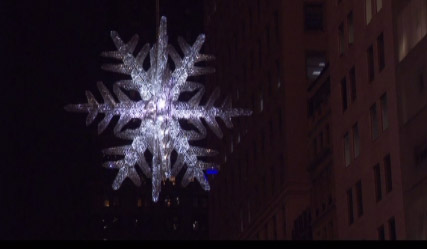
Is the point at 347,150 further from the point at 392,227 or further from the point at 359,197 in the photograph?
the point at 392,227

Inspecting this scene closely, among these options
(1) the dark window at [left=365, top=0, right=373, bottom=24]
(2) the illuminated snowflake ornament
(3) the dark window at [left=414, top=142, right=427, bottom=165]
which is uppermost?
(1) the dark window at [left=365, top=0, right=373, bottom=24]

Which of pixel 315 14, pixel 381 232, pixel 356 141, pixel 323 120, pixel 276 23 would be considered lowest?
pixel 381 232

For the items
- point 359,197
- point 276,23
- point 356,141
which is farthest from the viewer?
point 276,23

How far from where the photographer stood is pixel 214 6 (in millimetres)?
109375

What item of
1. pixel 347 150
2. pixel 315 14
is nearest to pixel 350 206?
pixel 347 150

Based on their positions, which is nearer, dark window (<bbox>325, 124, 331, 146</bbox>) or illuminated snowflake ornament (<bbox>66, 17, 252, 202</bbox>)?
illuminated snowflake ornament (<bbox>66, 17, 252, 202</bbox>)

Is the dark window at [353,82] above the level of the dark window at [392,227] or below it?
above

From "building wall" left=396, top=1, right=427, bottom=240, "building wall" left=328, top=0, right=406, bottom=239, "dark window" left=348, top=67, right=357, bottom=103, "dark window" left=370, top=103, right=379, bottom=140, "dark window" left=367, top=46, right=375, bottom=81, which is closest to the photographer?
"building wall" left=396, top=1, right=427, bottom=240

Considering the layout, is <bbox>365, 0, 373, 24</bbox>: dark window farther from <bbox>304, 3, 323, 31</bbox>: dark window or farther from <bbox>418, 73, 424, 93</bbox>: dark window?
<bbox>304, 3, 323, 31</bbox>: dark window

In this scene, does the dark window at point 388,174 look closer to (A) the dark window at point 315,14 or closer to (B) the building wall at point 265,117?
(B) the building wall at point 265,117

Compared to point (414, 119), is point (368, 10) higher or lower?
higher

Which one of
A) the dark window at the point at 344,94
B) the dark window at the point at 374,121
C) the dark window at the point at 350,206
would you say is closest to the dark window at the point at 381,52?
the dark window at the point at 374,121

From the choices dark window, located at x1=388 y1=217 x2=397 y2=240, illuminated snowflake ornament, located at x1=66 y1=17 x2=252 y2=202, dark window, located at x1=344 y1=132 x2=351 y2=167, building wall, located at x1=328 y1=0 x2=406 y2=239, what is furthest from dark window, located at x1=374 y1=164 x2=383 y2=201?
illuminated snowflake ornament, located at x1=66 y1=17 x2=252 y2=202

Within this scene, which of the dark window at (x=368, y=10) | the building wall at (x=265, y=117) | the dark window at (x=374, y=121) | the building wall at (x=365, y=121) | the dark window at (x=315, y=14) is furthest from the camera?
the dark window at (x=315, y=14)
